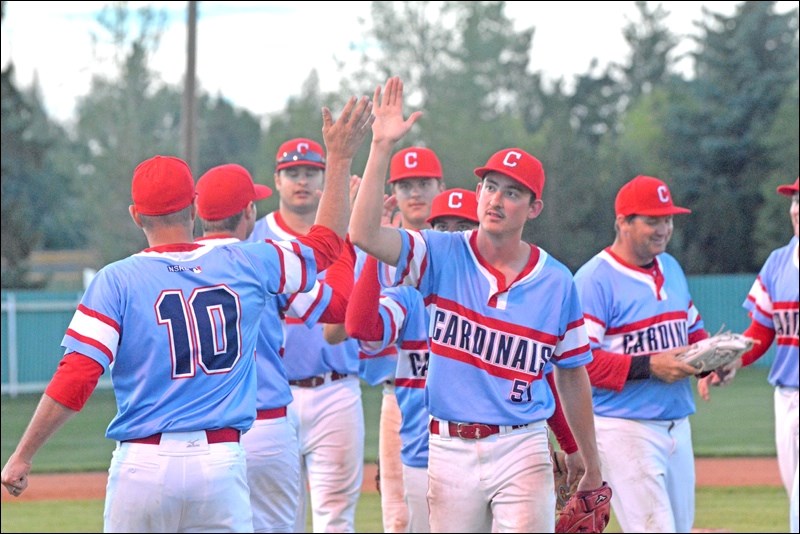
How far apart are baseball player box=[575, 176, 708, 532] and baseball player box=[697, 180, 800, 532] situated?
0.54 m

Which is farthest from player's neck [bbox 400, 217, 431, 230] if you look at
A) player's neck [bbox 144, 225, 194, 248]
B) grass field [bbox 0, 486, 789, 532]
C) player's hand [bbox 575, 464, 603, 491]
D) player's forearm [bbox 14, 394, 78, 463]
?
player's forearm [bbox 14, 394, 78, 463]

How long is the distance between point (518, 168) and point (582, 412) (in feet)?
3.53

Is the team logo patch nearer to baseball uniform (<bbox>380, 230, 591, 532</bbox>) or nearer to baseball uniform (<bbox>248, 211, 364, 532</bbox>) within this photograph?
baseball uniform (<bbox>380, 230, 591, 532</bbox>)

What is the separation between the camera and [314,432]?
7039 millimetres

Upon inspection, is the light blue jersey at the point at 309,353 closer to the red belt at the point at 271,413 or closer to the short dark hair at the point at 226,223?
the red belt at the point at 271,413

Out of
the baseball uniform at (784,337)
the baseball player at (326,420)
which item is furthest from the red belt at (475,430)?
the baseball uniform at (784,337)

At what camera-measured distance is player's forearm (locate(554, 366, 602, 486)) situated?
5.08 m

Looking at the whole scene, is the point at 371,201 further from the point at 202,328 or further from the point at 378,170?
the point at 202,328

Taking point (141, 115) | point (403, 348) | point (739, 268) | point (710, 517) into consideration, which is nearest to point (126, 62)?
point (141, 115)

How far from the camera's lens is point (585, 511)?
203 inches

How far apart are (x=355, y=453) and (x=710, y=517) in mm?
4213

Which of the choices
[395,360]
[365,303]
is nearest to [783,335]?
[395,360]

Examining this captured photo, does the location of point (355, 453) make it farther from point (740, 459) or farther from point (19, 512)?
point (740, 459)

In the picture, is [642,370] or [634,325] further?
[634,325]
